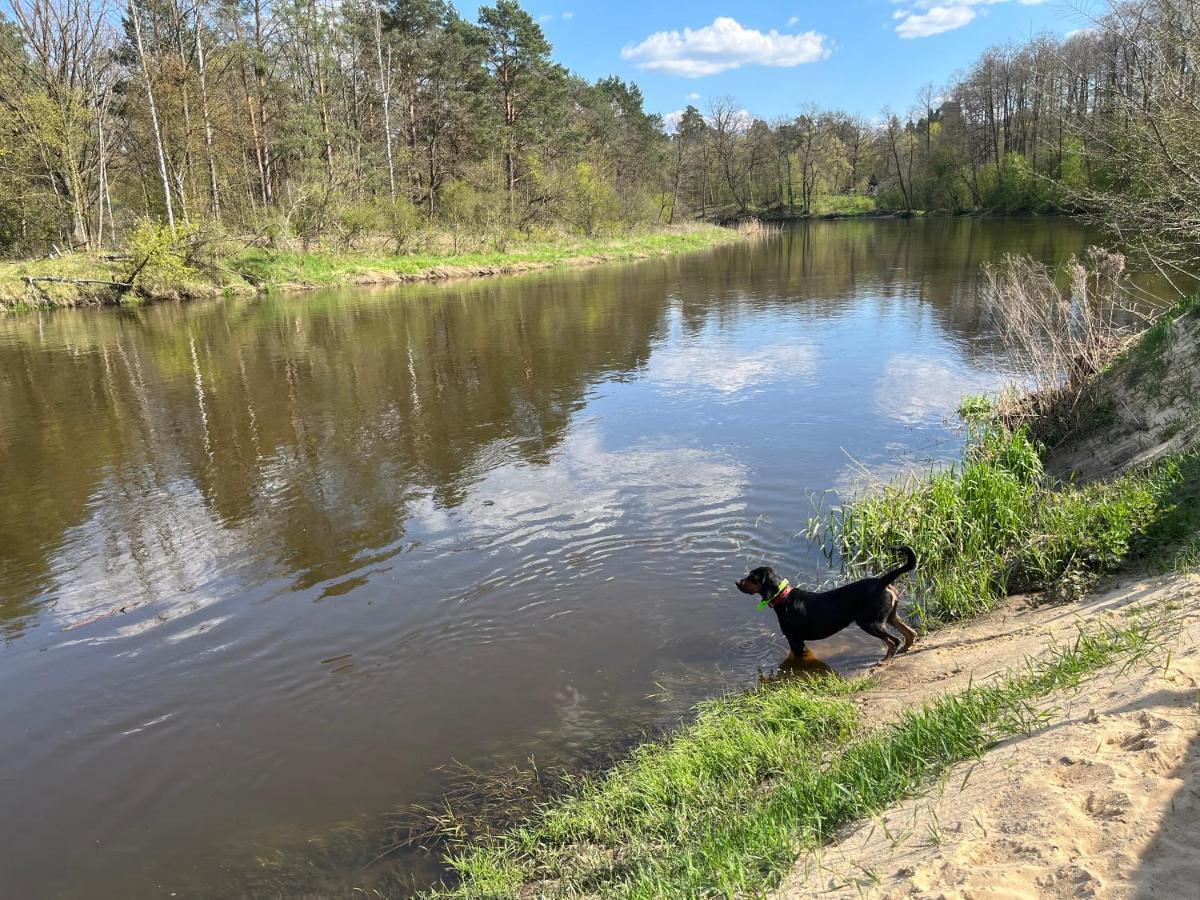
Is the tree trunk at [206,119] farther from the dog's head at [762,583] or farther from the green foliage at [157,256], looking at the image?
the dog's head at [762,583]

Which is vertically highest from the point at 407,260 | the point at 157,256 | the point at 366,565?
the point at 157,256

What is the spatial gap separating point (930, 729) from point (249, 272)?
38060 millimetres

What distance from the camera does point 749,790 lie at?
4418 millimetres

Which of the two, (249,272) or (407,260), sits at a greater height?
(407,260)

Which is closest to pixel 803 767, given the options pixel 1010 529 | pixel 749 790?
pixel 749 790

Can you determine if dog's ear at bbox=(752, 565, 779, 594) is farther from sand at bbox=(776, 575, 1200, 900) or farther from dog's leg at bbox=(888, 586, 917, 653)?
sand at bbox=(776, 575, 1200, 900)

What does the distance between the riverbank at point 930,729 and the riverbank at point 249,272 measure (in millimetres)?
34332

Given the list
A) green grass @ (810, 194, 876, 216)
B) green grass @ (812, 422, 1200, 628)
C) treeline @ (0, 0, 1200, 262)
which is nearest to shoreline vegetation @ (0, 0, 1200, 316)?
treeline @ (0, 0, 1200, 262)

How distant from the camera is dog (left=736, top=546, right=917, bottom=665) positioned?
6.07 metres

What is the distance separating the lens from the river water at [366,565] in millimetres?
5094

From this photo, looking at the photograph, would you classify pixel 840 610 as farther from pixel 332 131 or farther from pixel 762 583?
pixel 332 131

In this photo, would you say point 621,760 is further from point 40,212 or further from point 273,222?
point 40,212

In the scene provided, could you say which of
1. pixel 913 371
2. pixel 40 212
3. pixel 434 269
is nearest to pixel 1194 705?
pixel 913 371

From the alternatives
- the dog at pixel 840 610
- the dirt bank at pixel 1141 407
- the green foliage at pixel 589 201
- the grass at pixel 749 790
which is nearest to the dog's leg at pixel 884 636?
the dog at pixel 840 610
